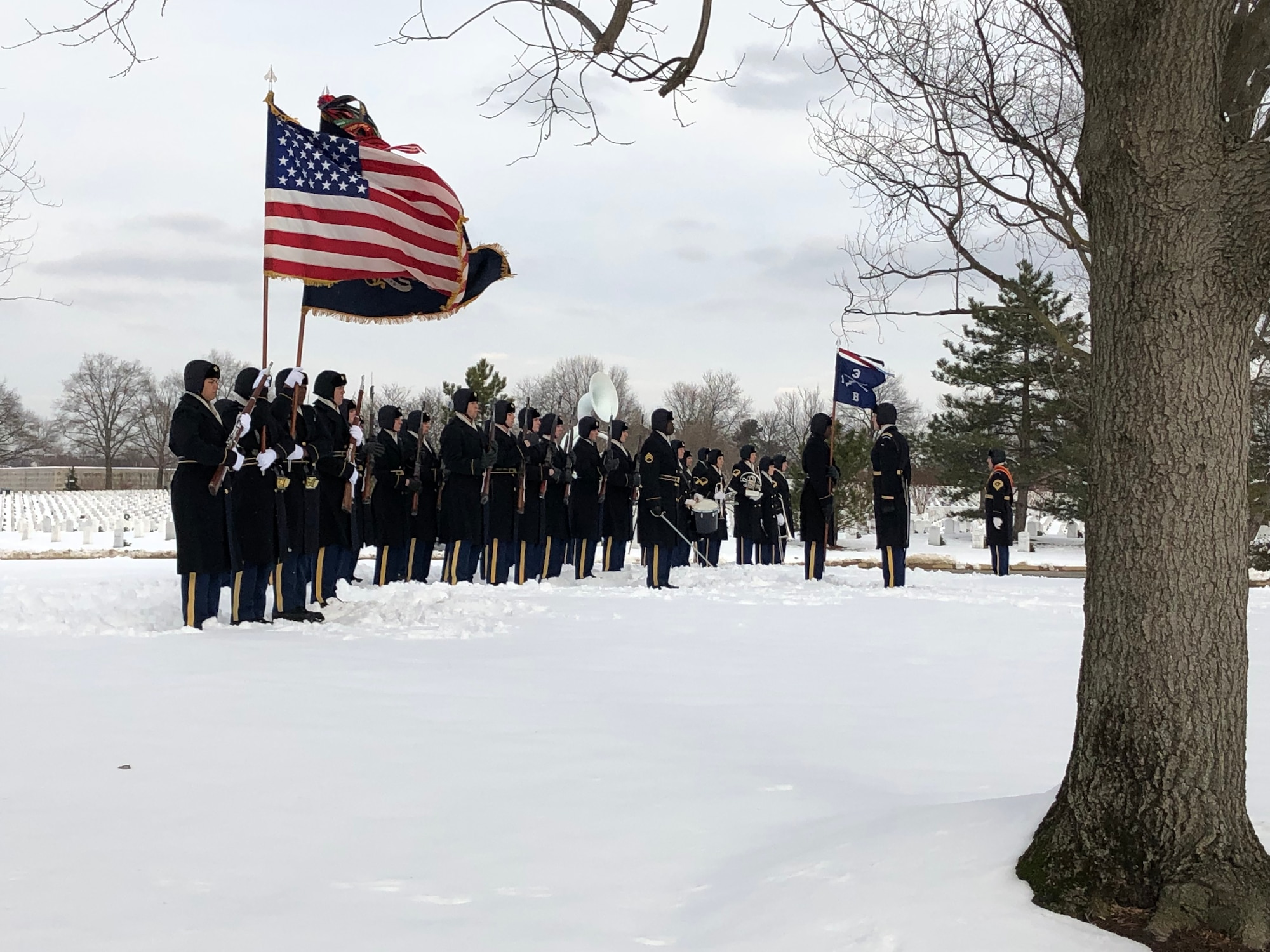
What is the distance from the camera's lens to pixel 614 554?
1498 centimetres

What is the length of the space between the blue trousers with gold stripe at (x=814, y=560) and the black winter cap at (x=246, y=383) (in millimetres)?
7446

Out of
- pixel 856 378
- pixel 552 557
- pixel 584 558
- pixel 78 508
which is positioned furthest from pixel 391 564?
pixel 78 508

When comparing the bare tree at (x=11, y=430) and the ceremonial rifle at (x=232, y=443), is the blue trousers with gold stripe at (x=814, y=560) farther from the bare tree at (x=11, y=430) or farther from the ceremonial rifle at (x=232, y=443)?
the bare tree at (x=11, y=430)

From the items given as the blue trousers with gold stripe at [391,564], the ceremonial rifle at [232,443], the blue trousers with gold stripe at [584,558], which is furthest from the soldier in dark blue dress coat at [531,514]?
the ceremonial rifle at [232,443]

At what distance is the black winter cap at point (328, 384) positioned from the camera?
412 inches

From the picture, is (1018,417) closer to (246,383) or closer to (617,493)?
(617,493)

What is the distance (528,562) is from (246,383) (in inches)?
204

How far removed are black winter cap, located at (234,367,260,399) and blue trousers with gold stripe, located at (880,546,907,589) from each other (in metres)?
7.31

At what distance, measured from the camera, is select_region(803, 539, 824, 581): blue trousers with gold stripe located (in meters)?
14.2

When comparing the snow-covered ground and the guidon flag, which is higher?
the guidon flag

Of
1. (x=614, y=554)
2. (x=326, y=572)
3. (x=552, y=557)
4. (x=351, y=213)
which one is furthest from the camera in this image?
(x=614, y=554)

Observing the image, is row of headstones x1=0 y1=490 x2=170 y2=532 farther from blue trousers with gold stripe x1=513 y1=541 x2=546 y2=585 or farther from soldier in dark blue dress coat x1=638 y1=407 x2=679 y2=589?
soldier in dark blue dress coat x1=638 y1=407 x2=679 y2=589

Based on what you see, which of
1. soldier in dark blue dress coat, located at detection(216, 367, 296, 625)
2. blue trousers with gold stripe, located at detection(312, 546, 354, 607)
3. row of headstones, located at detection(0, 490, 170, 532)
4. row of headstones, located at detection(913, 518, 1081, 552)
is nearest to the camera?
soldier in dark blue dress coat, located at detection(216, 367, 296, 625)

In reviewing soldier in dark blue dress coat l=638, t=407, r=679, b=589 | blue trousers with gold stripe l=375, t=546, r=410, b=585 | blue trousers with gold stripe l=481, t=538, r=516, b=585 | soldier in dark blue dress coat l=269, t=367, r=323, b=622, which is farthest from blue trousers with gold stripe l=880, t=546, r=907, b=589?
soldier in dark blue dress coat l=269, t=367, r=323, b=622
